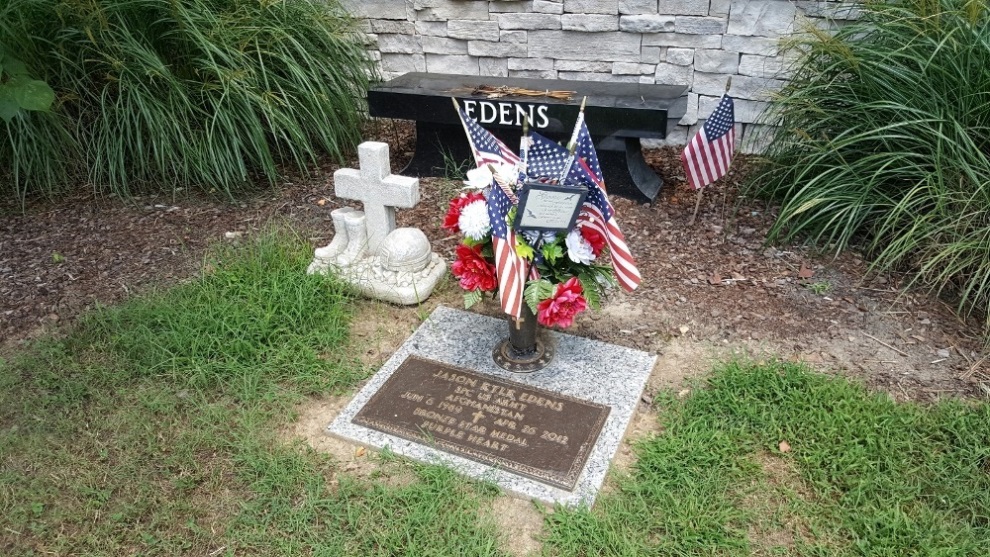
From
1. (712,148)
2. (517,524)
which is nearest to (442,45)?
(712,148)

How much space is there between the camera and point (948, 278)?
327 centimetres

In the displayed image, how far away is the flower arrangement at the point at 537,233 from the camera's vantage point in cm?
260

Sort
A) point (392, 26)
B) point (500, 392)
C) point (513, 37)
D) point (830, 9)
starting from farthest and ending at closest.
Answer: point (392, 26) → point (513, 37) → point (830, 9) → point (500, 392)

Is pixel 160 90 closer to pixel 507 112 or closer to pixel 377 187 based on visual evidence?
pixel 377 187

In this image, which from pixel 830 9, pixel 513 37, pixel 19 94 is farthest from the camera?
pixel 513 37

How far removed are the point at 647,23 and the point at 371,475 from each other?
352cm

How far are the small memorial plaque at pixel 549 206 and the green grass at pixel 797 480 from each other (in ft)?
2.80

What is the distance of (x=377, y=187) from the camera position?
136 inches

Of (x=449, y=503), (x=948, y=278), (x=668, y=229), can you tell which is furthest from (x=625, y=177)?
(x=449, y=503)

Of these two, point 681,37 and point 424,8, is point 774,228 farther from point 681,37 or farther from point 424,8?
point 424,8

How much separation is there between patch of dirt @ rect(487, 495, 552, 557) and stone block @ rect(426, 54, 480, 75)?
365 centimetres

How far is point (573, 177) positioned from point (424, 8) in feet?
10.3

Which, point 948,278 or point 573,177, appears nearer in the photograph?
point 573,177

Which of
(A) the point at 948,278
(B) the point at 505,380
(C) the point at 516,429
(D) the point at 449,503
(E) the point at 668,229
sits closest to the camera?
(D) the point at 449,503
